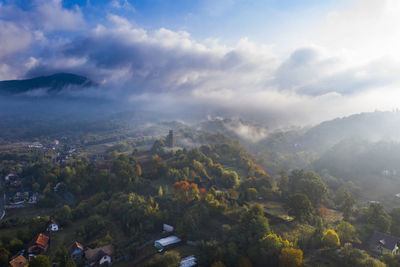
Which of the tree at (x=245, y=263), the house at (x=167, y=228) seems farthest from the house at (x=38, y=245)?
the tree at (x=245, y=263)

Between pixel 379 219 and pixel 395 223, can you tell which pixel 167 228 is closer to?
pixel 379 219

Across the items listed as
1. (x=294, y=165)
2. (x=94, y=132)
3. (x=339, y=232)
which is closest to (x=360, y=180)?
(x=294, y=165)

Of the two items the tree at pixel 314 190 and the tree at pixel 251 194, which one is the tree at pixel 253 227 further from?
the tree at pixel 314 190

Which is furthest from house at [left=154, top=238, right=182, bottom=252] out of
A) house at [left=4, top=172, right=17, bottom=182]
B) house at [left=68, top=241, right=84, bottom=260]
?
house at [left=4, top=172, right=17, bottom=182]

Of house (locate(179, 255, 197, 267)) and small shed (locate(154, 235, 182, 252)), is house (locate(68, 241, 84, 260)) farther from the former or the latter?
house (locate(179, 255, 197, 267))

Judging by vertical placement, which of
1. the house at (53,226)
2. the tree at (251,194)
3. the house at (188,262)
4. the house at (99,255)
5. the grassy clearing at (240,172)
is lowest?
the house at (53,226)

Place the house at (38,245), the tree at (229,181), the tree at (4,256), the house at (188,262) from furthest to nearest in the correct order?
the tree at (229,181), the house at (38,245), the tree at (4,256), the house at (188,262)
